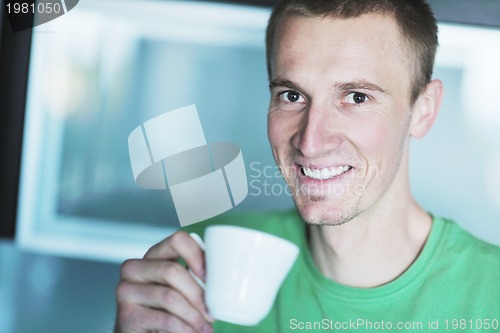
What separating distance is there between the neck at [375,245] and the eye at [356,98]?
0.19 metres

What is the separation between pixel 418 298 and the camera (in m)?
1.14

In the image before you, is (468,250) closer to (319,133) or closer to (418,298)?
(418,298)

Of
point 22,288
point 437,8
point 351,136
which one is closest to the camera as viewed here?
point 351,136

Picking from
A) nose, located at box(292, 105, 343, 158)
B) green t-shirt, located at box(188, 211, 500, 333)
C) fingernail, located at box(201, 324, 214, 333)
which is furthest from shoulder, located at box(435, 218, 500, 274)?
fingernail, located at box(201, 324, 214, 333)

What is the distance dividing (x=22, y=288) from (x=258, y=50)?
2.72ft

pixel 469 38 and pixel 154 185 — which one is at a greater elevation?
pixel 469 38

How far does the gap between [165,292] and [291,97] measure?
1.46ft

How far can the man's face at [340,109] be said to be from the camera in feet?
3.64

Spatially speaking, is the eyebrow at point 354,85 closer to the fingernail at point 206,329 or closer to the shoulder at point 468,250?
the shoulder at point 468,250

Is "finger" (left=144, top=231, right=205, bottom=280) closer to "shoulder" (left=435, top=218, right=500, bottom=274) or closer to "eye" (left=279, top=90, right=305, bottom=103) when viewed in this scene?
"eye" (left=279, top=90, right=305, bottom=103)

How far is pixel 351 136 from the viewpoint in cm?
113

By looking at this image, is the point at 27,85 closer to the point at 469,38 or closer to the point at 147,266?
the point at 147,266

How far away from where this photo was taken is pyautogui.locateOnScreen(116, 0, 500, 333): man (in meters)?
1.12

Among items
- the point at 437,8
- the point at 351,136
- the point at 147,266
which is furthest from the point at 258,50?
the point at 147,266
